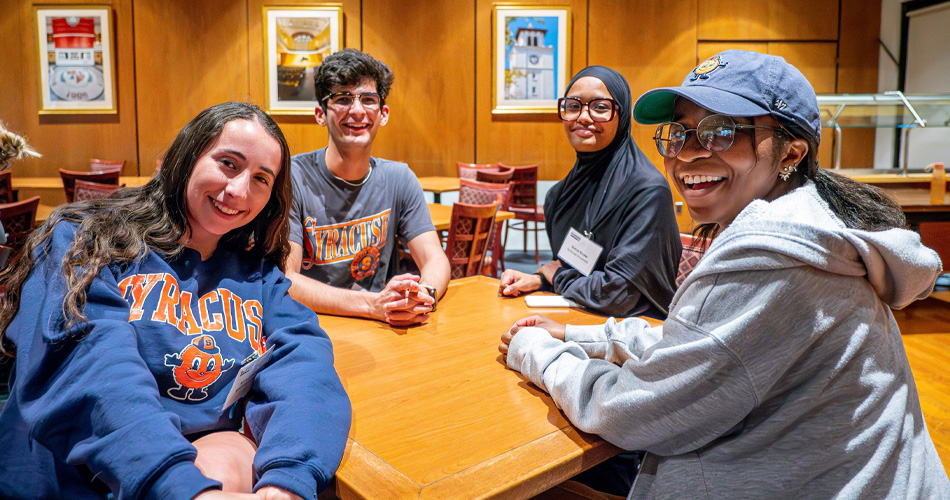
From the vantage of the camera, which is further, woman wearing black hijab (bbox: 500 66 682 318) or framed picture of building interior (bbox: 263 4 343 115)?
framed picture of building interior (bbox: 263 4 343 115)

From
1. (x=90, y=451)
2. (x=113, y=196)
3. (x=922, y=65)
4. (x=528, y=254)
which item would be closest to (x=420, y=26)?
(x=528, y=254)

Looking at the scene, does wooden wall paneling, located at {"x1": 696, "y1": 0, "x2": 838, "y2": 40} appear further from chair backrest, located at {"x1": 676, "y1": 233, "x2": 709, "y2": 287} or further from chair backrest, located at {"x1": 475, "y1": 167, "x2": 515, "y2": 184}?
chair backrest, located at {"x1": 676, "y1": 233, "x2": 709, "y2": 287}

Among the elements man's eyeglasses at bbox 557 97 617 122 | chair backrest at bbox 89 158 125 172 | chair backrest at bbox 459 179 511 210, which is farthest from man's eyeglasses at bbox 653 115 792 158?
chair backrest at bbox 89 158 125 172

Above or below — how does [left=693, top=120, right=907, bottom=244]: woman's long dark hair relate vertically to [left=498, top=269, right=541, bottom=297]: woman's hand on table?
above

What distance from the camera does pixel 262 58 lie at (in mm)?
7586

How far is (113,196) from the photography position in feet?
4.47

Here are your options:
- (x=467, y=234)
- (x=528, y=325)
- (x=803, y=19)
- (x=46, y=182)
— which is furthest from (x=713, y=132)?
(x=803, y=19)

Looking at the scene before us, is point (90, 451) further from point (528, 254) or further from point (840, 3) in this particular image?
point (840, 3)

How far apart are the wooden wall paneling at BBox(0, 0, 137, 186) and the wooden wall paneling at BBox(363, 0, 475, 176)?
2.85 m

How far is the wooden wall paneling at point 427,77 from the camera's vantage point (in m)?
7.60

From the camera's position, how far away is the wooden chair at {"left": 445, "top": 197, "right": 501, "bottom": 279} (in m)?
3.48

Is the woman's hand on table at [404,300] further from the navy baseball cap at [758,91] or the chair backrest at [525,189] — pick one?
the chair backrest at [525,189]

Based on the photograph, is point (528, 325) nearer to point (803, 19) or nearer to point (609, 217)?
point (609, 217)

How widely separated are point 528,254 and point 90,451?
6663mm
